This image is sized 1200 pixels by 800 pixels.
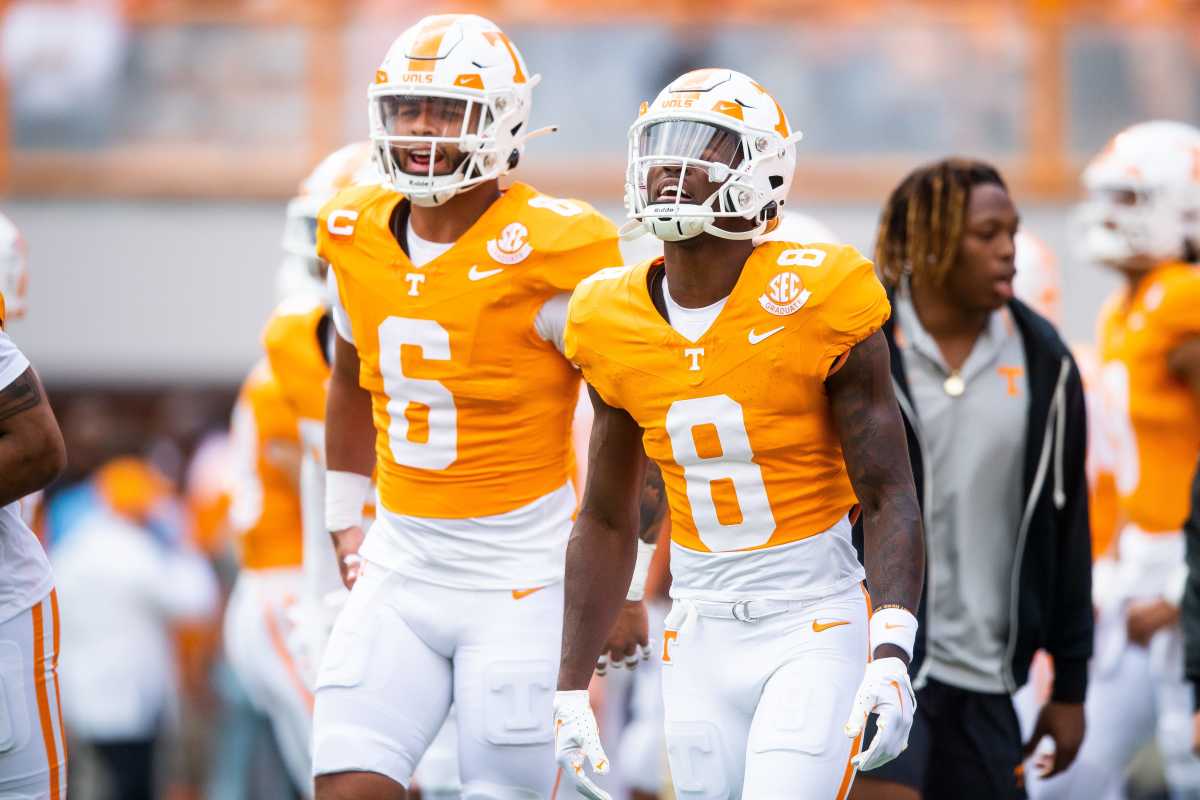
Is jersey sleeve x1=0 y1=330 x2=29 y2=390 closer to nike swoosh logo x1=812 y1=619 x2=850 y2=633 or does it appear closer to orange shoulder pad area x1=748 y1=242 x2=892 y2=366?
orange shoulder pad area x1=748 y1=242 x2=892 y2=366

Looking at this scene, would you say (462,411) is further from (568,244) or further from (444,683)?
(444,683)

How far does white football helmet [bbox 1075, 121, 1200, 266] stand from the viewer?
670 cm

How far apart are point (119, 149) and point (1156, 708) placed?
8.30 metres

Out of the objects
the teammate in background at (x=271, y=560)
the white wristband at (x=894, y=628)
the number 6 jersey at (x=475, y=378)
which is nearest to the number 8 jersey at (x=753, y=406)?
the white wristband at (x=894, y=628)

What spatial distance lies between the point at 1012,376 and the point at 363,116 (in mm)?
8280

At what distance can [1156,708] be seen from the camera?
6.56m

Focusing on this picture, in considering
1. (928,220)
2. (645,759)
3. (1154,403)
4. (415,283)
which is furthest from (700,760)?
(645,759)

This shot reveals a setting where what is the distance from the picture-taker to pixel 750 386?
13.5 feet

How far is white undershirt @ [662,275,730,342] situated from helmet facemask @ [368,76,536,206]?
30.1 inches

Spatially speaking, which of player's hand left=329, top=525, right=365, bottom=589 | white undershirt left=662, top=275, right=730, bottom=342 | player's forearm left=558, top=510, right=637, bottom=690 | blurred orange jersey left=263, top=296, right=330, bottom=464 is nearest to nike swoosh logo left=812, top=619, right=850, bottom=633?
player's forearm left=558, top=510, right=637, bottom=690

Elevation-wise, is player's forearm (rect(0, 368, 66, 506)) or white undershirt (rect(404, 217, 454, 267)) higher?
white undershirt (rect(404, 217, 454, 267))

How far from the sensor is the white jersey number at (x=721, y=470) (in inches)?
163

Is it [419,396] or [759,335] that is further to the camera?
[419,396]

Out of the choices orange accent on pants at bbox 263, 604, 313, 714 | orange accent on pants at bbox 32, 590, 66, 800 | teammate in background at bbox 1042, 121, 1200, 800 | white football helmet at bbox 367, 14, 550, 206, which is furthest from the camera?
orange accent on pants at bbox 263, 604, 313, 714
